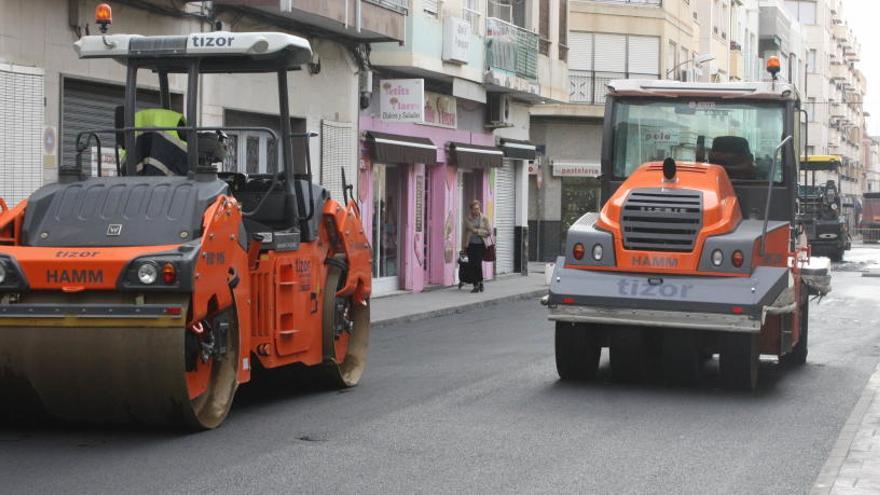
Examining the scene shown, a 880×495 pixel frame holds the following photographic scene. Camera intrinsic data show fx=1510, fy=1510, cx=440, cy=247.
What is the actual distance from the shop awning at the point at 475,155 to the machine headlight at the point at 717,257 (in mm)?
17213

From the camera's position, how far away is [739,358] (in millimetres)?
12602

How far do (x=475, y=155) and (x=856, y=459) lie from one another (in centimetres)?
2189

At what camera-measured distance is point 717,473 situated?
29.2 ft

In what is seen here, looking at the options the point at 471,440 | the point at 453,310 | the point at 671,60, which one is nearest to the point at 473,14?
the point at 453,310

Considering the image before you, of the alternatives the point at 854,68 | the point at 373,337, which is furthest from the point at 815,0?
the point at 373,337

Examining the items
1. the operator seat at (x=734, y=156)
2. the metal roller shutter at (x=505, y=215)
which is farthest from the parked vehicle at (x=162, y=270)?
the metal roller shutter at (x=505, y=215)

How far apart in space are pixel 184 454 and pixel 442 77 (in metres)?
19.7

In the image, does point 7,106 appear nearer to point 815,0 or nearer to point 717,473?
point 717,473

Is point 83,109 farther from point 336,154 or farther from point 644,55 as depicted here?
point 644,55

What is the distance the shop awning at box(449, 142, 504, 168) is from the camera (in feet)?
97.1

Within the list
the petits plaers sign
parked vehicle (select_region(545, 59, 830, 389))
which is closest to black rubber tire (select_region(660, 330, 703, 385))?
parked vehicle (select_region(545, 59, 830, 389))

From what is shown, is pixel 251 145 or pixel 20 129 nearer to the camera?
pixel 20 129

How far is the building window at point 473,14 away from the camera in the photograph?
97.8 feet

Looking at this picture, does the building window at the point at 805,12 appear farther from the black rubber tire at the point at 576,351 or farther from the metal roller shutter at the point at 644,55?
the black rubber tire at the point at 576,351
